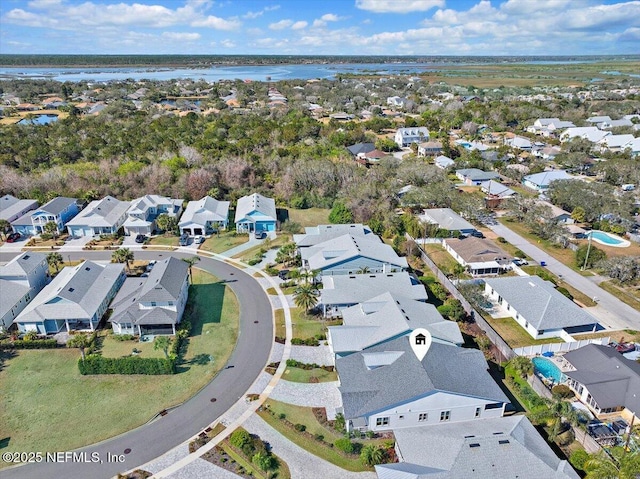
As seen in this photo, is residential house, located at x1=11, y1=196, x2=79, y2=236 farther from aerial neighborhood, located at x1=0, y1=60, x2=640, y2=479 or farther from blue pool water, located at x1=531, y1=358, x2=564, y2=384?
blue pool water, located at x1=531, y1=358, x2=564, y2=384

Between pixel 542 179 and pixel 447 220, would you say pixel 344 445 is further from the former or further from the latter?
pixel 542 179

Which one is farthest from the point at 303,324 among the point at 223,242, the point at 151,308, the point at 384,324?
the point at 223,242

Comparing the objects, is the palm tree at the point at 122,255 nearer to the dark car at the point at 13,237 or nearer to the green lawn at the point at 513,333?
the dark car at the point at 13,237

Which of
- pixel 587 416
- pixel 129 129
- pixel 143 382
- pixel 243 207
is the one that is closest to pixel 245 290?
pixel 143 382

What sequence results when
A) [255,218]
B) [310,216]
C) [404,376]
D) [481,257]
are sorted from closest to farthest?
[404,376], [481,257], [255,218], [310,216]

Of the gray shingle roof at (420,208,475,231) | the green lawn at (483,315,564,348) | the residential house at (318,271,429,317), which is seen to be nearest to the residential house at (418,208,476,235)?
the gray shingle roof at (420,208,475,231)
